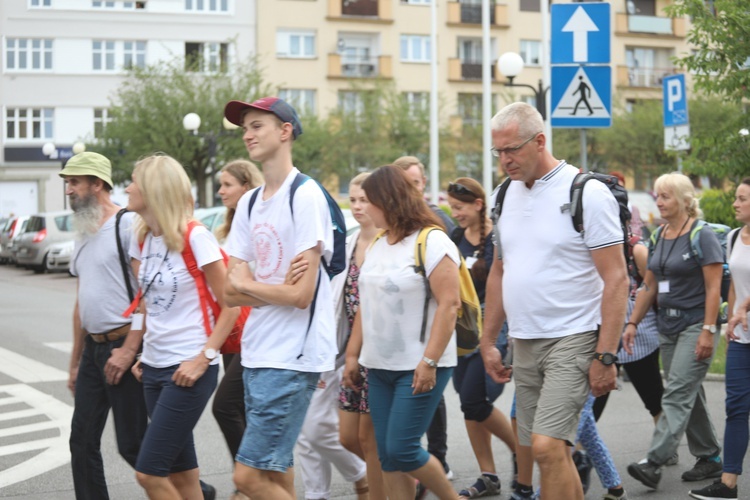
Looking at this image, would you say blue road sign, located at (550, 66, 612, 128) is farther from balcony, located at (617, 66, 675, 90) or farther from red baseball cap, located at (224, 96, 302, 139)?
balcony, located at (617, 66, 675, 90)

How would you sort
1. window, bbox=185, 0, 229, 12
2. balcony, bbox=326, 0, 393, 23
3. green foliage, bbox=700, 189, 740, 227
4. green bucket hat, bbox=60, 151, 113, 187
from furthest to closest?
balcony, bbox=326, 0, 393, 23
window, bbox=185, 0, 229, 12
green foliage, bbox=700, 189, 740, 227
green bucket hat, bbox=60, 151, 113, 187

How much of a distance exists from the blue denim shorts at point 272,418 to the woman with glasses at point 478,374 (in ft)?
7.89

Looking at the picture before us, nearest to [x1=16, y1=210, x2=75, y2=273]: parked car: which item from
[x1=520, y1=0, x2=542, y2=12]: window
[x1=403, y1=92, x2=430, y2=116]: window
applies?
[x1=403, y1=92, x2=430, y2=116]: window

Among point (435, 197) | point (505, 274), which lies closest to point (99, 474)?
point (505, 274)

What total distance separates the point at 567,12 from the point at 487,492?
5.40m

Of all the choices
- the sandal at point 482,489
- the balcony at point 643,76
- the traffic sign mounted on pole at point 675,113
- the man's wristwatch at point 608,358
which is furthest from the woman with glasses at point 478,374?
the balcony at point 643,76

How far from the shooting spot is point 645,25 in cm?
6544

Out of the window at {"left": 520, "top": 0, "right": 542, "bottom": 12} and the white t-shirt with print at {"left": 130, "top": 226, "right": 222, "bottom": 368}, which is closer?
the white t-shirt with print at {"left": 130, "top": 226, "right": 222, "bottom": 368}

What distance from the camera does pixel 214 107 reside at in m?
43.7

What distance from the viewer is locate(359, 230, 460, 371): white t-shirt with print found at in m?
5.59

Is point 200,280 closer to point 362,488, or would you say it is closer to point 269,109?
point 269,109

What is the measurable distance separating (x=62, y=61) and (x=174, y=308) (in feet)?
177

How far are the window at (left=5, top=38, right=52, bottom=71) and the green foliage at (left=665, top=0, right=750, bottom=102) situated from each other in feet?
156

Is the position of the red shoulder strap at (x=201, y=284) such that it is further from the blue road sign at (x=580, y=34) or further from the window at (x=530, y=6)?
the window at (x=530, y=6)
